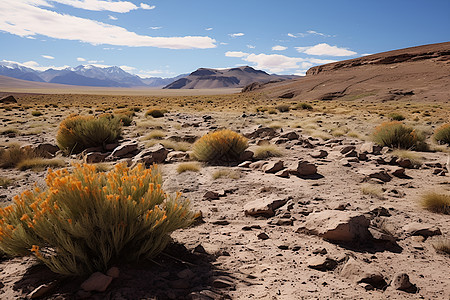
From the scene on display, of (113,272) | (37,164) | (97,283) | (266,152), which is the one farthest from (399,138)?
(37,164)

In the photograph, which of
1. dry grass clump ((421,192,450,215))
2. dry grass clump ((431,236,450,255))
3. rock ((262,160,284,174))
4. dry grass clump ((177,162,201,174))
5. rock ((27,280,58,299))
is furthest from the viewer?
dry grass clump ((177,162,201,174))

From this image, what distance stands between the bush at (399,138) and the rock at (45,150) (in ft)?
31.7

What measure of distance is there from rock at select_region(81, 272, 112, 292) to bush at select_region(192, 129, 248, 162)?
5.18m

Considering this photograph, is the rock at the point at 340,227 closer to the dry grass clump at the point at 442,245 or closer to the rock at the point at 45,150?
the dry grass clump at the point at 442,245

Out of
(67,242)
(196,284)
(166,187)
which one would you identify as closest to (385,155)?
(166,187)

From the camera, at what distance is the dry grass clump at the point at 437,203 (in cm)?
426

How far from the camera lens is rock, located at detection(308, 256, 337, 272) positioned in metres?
2.86

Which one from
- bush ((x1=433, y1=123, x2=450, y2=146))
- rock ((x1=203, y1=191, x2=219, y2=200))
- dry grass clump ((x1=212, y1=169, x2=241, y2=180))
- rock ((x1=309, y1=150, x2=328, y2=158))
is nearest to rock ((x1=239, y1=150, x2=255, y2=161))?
dry grass clump ((x1=212, y1=169, x2=241, y2=180))

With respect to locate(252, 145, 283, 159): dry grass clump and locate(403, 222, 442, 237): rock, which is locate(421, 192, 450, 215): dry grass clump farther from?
locate(252, 145, 283, 159): dry grass clump

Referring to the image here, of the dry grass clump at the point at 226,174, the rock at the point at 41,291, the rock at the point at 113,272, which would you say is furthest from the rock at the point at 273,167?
the rock at the point at 41,291

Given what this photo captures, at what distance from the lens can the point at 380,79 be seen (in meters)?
45.3

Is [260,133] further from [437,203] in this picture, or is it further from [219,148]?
[437,203]

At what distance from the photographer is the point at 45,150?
898 cm

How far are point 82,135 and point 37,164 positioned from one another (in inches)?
79.3
